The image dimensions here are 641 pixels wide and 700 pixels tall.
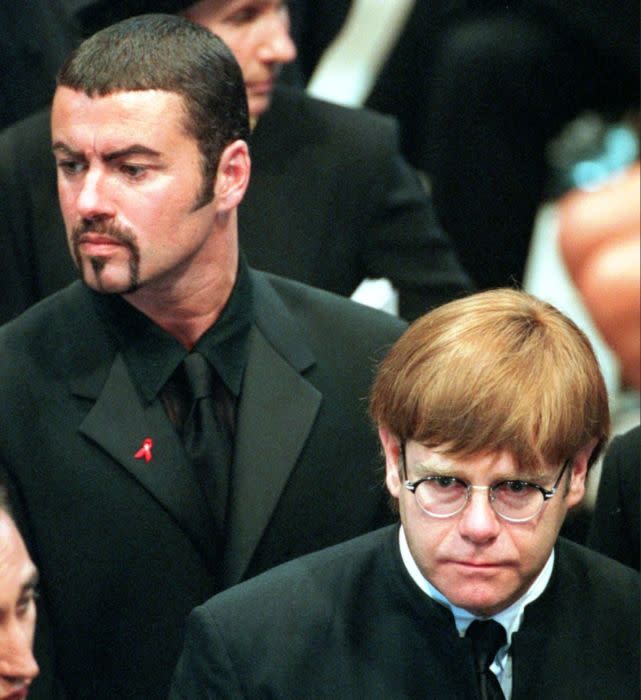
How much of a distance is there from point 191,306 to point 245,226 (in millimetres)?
392

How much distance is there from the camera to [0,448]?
1938mm

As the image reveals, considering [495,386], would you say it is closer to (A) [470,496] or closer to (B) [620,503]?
(A) [470,496]

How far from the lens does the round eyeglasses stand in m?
1.61

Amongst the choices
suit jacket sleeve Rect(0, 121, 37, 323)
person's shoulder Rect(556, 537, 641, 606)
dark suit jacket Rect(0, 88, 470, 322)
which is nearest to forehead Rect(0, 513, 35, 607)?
suit jacket sleeve Rect(0, 121, 37, 323)

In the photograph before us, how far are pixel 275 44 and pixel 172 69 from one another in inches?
15.6

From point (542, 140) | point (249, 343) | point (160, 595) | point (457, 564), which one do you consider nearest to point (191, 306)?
point (249, 343)

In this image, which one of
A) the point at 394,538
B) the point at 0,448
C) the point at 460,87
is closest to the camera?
the point at 394,538

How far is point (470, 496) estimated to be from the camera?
1.61m

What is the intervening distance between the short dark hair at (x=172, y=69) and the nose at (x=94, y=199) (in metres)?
0.12

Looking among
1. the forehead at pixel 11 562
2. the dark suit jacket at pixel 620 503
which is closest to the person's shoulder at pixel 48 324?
the forehead at pixel 11 562

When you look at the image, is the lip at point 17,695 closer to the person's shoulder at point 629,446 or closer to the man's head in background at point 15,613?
the man's head in background at point 15,613

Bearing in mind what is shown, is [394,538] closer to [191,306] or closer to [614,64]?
[191,306]

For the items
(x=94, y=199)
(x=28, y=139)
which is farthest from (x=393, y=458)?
(x=28, y=139)

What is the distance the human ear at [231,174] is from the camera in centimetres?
203
